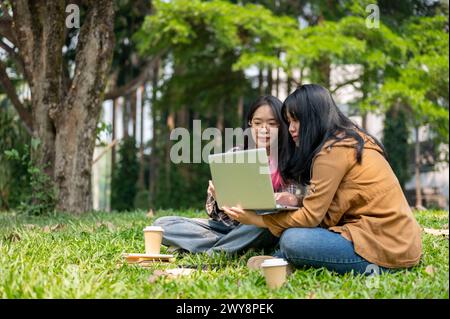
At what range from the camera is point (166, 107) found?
12.3 metres

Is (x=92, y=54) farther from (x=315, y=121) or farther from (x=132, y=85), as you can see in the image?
(x=315, y=121)

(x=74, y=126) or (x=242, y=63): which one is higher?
(x=242, y=63)

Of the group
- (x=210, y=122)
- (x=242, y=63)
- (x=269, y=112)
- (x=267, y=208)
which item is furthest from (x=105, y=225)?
(x=210, y=122)

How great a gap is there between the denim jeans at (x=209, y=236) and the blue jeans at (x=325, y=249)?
22.9 inches

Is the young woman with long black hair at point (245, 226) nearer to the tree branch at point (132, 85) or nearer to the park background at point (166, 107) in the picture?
the park background at point (166, 107)

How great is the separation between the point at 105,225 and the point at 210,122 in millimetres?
8677

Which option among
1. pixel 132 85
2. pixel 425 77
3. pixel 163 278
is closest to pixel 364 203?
pixel 163 278

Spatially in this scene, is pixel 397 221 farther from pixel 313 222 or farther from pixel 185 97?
pixel 185 97

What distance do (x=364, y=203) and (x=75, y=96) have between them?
4729 mm

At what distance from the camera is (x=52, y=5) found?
679 centimetres

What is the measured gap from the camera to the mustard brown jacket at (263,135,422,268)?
9.06 feet
